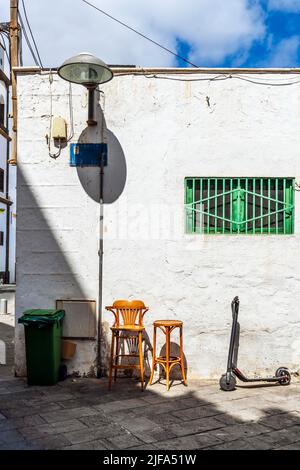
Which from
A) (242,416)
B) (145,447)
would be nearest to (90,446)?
(145,447)

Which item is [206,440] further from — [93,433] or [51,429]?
[51,429]

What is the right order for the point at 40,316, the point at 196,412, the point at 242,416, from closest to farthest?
the point at 242,416 → the point at 196,412 → the point at 40,316

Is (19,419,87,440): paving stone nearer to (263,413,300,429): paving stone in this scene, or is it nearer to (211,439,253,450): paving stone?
(211,439,253,450): paving stone

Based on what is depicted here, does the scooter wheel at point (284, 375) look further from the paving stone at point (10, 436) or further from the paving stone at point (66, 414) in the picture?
the paving stone at point (10, 436)

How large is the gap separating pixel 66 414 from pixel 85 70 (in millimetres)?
4214

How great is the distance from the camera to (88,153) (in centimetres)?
662


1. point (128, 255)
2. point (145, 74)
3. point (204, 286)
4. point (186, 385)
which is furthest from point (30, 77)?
point (186, 385)

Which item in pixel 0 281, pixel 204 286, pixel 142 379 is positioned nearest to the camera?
pixel 142 379

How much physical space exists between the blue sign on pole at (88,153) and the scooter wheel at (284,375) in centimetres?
380

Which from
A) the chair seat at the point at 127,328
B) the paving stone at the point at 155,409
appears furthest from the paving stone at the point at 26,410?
the chair seat at the point at 127,328
